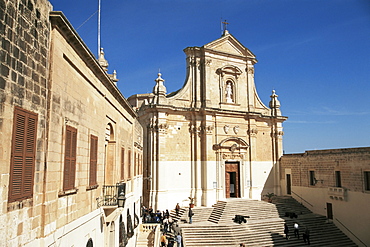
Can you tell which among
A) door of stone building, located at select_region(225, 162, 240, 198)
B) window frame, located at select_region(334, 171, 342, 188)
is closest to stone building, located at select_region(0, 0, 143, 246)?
door of stone building, located at select_region(225, 162, 240, 198)

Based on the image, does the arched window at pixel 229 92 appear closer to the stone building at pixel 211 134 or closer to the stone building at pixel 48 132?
the stone building at pixel 211 134

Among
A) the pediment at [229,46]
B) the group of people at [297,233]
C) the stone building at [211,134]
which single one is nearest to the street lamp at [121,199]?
the stone building at [211,134]

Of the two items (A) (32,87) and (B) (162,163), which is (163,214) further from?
(A) (32,87)

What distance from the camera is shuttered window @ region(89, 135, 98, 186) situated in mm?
8959

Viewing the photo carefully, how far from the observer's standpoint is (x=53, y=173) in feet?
20.3

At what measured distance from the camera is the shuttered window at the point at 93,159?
8959 millimetres

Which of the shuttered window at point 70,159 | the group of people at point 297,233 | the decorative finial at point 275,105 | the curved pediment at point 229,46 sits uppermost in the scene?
the curved pediment at point 229,46

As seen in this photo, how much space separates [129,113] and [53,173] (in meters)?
9.82

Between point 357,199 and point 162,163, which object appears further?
point 162,163

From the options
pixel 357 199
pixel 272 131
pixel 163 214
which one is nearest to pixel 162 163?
pixel 163 214

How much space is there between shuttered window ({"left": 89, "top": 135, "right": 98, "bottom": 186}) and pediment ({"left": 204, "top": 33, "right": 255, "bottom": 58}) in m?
19.6

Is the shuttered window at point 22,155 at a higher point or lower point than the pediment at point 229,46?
lower

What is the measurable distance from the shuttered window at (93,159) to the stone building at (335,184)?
63.2 feet

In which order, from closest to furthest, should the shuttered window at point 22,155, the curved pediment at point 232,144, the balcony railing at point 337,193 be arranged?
the shuttered window at point 22,155 < the balcony railing at point 337,193 < the curved pediment at point 232,144
